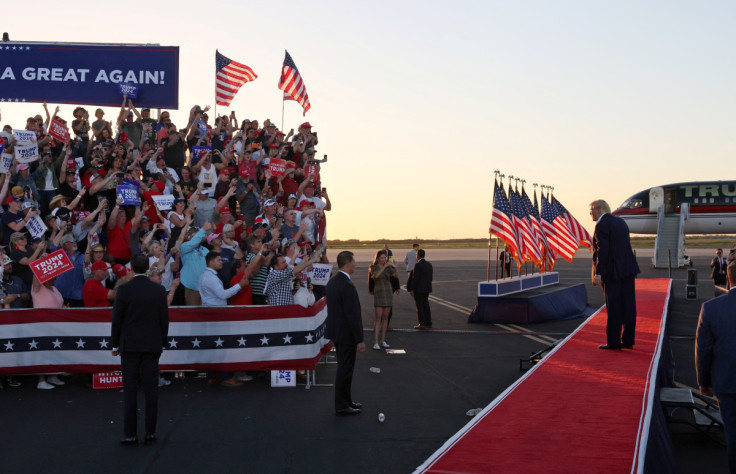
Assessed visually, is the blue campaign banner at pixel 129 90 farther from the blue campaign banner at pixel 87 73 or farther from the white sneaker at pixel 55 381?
the white sneaker at pixel 55 381

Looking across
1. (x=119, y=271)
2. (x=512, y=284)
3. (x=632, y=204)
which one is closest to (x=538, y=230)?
(x=512, y=284)

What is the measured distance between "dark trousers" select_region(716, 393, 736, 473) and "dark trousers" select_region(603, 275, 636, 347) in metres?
3.78

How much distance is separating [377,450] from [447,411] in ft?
6.74

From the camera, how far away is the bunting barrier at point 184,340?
425 inches

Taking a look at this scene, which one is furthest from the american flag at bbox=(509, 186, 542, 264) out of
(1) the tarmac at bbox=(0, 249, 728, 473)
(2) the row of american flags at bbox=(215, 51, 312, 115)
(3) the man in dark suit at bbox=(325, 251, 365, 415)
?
(3) the man in dark suit at bbox=(325, 251, 365, 415)

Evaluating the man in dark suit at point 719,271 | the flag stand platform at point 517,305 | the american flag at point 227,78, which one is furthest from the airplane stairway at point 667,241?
the american flag at point 227,78

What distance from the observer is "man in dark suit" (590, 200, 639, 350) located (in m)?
9.41

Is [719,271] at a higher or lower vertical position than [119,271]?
lower

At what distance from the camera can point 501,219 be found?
20812mm

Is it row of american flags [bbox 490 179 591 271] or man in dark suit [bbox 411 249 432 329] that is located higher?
row of american flags [bbox 490 179 591 271]

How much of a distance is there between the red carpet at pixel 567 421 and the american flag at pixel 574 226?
1684 cm

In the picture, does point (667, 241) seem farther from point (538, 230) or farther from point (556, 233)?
point (538, 230)

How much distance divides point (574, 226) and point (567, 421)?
21.0 meters

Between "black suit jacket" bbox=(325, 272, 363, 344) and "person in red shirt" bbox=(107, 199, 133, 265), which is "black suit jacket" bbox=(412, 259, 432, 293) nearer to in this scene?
"person in red shirt" bbox=(107, 199, 133, 265)
